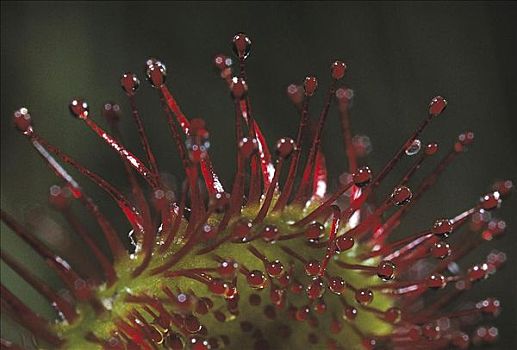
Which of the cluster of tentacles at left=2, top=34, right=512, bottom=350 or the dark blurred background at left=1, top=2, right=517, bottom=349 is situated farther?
the dark blurred background at left=1, top=2, right=517, bottom=349

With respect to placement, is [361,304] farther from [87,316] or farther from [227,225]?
[87,316]

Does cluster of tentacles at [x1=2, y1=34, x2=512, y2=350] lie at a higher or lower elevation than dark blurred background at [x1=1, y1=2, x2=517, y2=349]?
lower

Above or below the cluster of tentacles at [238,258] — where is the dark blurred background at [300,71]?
above

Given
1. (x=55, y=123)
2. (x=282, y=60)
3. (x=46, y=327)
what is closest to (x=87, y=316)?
(x=46, y=327)

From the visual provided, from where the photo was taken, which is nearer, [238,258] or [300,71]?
[238,258]

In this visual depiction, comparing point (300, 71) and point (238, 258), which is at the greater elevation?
point (300, 71)

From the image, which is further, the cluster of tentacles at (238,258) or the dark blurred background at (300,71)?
the dark blurred background at (300,71)
